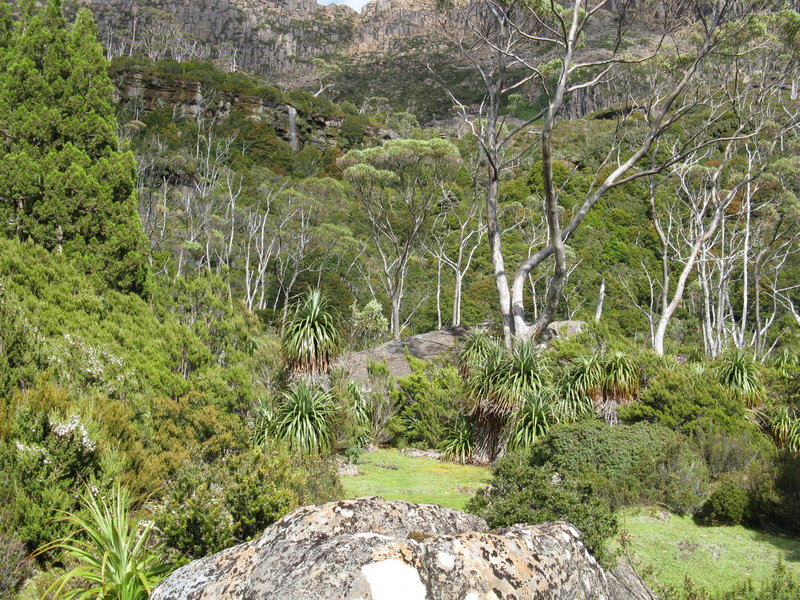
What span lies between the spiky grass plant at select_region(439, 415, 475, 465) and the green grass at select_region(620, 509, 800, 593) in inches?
199

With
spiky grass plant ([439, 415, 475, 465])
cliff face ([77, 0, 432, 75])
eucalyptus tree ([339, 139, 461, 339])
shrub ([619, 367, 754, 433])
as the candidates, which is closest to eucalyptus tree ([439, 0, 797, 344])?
spiky grass plant ([439, 415, 475, 465])

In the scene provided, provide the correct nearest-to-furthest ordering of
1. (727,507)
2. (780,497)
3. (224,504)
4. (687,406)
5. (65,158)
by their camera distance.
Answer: (224,504), (780,497), (727,507), (65,158), (687,406)

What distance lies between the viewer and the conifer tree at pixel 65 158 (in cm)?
1098

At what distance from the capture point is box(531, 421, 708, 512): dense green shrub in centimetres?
900

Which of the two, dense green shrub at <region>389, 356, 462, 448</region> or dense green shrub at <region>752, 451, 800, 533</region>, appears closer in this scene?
dense green shrub at <region>752, 451, 800, 533</region>

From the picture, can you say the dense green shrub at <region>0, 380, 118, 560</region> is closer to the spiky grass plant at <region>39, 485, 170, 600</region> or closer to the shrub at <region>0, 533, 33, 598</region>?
the shrub at <region>0, 533, 33, 598</region>

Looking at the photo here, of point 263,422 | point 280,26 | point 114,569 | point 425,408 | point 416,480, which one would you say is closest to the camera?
point 114,569

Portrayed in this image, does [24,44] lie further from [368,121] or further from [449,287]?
[368,121]

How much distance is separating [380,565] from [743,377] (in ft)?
45.4

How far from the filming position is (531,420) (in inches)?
488

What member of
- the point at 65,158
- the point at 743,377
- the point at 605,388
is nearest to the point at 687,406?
the point at 605,388

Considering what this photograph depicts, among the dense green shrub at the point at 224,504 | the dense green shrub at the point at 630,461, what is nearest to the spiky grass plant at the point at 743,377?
the dense green shrub at the point at 630,461

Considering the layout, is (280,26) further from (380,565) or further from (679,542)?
(380,565)

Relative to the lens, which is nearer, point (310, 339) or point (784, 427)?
point (784, 427)
